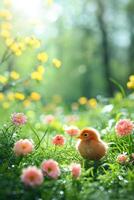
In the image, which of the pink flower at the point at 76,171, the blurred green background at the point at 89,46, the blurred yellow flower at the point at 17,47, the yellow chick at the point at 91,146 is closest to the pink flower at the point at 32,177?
the pink flower at the point at 76,171

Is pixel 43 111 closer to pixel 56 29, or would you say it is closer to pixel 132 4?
pixel 132 4

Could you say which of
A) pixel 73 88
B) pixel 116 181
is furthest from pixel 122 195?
pixel 73 88

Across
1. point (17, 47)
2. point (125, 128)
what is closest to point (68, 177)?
point (125, 128)

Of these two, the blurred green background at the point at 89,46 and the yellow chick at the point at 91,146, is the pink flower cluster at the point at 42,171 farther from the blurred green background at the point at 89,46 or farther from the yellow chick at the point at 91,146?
the blurred green background at the point at 89,46

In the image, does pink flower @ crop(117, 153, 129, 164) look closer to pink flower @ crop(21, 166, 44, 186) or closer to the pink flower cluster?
the pink flower cluster

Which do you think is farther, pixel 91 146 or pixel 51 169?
pixel 91 146

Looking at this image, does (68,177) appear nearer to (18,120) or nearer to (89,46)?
(18,120)

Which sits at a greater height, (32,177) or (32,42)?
(32,42)
